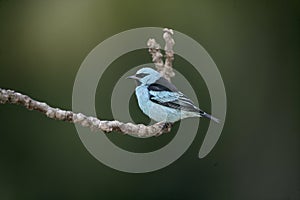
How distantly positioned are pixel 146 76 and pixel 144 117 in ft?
0.54

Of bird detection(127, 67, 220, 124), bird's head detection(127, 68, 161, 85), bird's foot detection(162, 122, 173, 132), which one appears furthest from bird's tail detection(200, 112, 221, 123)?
bird's head detection(127, 68, 161, 85)

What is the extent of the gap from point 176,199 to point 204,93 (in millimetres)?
447

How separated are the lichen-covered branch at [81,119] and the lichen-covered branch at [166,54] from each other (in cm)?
22

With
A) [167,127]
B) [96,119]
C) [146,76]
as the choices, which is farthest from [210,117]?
[96,119]

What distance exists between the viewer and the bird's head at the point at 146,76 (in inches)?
Answer: 66.5

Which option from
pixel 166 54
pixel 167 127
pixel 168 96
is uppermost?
pixel 166 54

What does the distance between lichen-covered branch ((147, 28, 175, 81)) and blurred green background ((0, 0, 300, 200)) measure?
33mm

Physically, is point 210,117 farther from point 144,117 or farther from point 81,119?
point 81,119

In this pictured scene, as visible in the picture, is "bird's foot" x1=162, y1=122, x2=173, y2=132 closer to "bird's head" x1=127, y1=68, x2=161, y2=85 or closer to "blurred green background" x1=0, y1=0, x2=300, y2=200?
"blurred green background" x1=0, y1=0, x2=300, y2=200

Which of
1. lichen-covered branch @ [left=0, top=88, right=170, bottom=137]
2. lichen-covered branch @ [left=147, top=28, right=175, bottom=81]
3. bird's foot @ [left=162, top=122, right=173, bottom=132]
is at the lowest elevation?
bird's foot @ [left=162, top=122, right=173, bottom=132]

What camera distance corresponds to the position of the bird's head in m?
1.69

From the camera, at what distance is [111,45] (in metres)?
1.74

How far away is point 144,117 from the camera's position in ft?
5.58

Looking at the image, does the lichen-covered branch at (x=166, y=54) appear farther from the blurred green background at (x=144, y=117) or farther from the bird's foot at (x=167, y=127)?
the bird's foot at (x=167, y=127)
